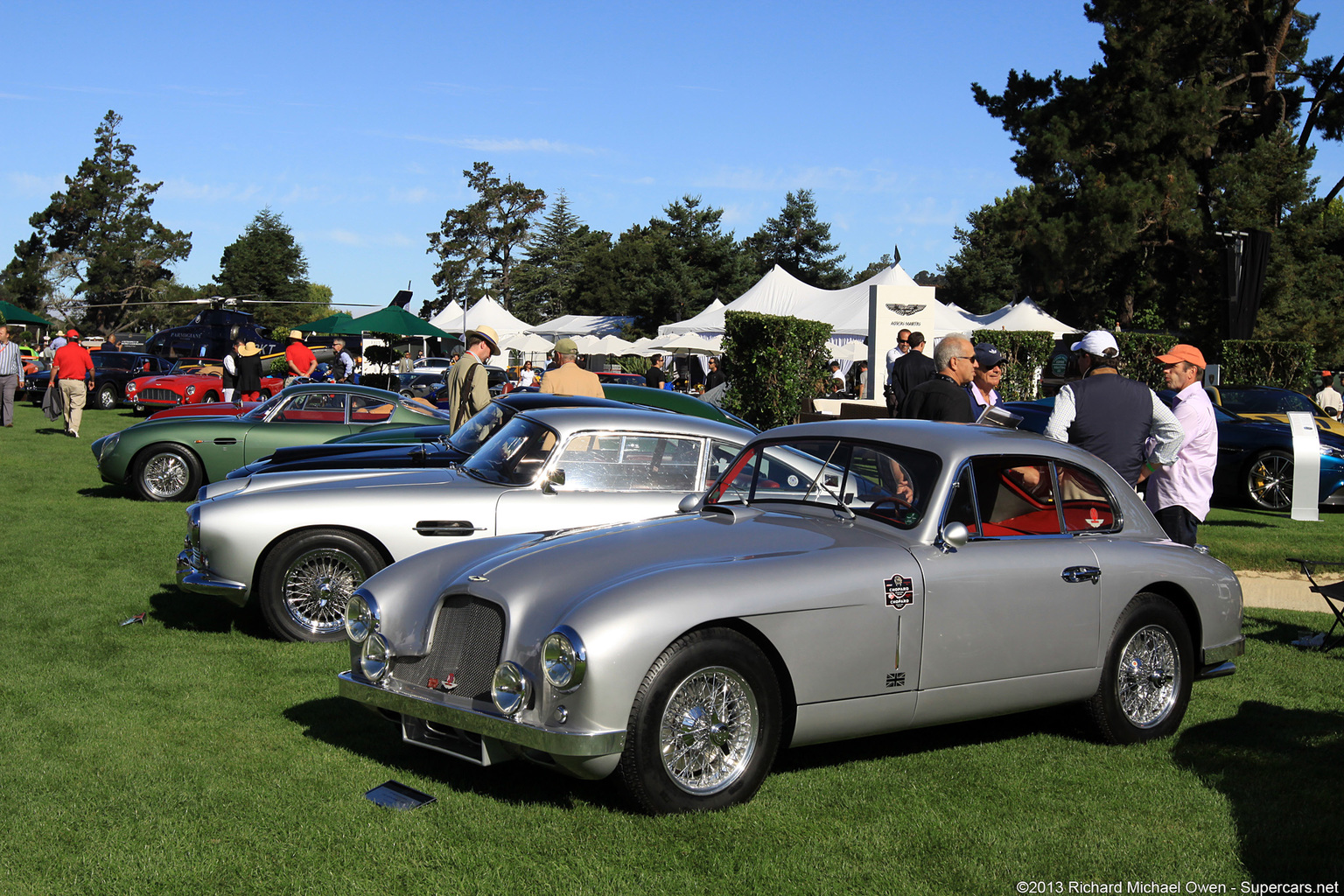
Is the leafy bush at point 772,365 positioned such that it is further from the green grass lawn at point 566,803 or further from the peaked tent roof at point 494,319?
the peaked tent roof at point 494,319

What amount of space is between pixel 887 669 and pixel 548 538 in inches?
62.1

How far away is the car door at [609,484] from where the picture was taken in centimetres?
670

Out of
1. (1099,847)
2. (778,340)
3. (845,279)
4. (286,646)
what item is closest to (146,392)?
(778,340)

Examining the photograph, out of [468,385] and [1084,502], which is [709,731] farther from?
[468,385]

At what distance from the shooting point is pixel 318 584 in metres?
6.83

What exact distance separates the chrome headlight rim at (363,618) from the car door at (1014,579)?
2265 millimetres

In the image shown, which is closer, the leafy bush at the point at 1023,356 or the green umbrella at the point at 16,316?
the leafy bush at the point at 1023,356

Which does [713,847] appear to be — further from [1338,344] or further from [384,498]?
[1338,344]

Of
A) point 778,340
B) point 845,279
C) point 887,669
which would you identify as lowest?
point 887,669

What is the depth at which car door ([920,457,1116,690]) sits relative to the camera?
4.64 metres

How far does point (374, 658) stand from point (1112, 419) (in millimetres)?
4619

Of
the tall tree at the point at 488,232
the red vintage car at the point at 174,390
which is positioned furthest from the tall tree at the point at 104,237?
the red vintage car at the point at 174,390

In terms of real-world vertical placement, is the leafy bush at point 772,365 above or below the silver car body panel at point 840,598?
above

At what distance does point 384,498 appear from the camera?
6.81m
